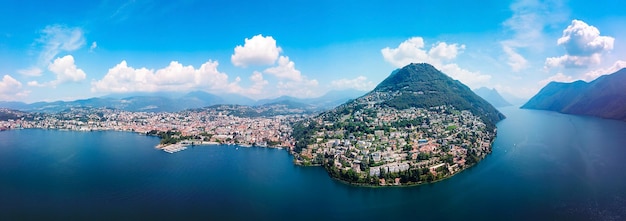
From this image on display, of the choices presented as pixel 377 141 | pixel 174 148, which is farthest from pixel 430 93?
pixel 174 148

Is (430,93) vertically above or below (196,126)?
above

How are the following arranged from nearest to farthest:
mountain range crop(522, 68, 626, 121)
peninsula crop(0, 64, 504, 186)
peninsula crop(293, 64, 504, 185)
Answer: peninsula crop(293, 64, 504, 185), peninsula crop(0, 64, 504, 186), mountain range crop(522, 68, 626, 121)

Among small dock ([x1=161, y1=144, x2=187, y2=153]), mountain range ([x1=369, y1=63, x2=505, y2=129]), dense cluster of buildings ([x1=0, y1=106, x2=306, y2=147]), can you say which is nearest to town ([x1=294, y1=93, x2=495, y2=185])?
mountain range ([x1=369, y1=63, x2=505, y2=129])

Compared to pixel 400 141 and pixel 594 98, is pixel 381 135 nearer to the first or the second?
pixel 400 141

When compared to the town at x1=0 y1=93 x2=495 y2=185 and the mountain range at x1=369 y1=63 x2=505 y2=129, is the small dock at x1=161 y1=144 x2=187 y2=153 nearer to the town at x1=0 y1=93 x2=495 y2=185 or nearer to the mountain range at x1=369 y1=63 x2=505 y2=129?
the town at x1=0 y1=93 x2=495 y2=185

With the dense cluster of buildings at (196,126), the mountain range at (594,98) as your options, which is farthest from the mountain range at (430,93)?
the dense cluster of buildings at (196,126)

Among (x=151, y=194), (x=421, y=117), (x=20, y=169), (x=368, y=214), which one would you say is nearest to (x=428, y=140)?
(x=421, y=117)
